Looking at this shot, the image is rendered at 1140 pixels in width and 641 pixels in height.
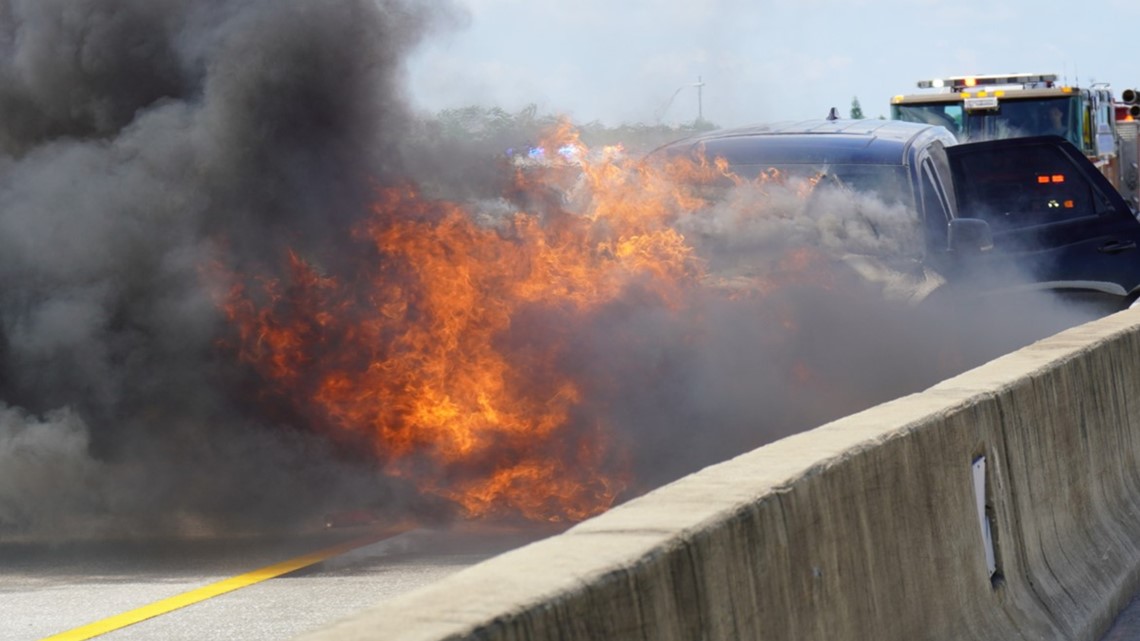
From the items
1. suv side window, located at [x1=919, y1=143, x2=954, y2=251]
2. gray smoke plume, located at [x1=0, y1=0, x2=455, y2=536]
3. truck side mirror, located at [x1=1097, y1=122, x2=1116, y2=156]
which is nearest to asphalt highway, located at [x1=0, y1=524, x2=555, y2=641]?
gray smoke plume, located at [x1=0, y1=0, x2=455, y2=536]

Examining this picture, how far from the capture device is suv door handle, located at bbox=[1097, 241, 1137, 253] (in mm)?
12070

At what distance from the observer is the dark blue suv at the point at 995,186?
11.2 meters

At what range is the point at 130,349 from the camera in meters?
8.82

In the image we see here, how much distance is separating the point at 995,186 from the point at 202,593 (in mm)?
6893

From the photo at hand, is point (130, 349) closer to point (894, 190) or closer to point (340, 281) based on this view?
point (340, 281)

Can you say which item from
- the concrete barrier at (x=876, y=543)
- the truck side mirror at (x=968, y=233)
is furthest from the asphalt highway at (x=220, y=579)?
the truck side mirror at (x=968, y=233)

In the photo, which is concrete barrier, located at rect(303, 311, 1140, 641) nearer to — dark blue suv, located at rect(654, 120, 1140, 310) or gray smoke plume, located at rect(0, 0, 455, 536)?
gray smoke plume, located at rect(0, 0, 455, 536)

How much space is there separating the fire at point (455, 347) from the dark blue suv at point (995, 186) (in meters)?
2.12

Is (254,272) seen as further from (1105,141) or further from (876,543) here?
(1105,141)

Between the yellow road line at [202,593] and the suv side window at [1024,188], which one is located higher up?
the suv side window at [1024,188]

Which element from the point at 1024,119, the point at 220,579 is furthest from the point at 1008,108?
the point at 220,579

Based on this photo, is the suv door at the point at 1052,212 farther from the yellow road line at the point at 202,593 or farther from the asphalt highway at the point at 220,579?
the yellow road line at the point at 202,593

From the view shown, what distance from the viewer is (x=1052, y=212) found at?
40.4 ft

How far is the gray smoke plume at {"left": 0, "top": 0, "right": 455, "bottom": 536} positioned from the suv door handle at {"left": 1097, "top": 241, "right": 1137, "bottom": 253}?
4.74 m
